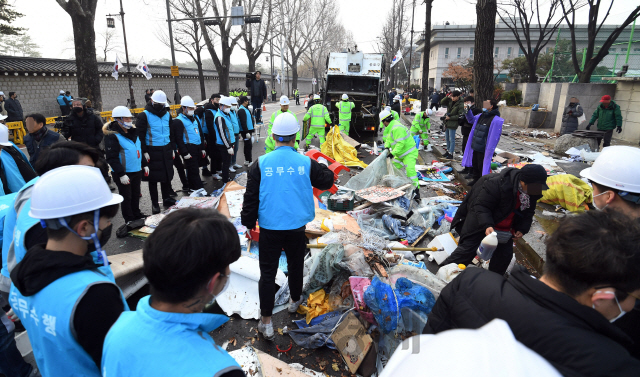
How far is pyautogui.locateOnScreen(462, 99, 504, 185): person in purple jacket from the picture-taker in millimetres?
6801

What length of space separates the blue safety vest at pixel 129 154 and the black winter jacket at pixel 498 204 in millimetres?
4783

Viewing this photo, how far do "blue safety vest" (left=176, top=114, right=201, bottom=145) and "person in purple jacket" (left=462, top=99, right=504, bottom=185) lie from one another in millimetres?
5888

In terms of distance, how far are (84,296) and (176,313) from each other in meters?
0.49

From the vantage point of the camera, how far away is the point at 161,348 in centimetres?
98

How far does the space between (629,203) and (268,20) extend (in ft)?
92.6

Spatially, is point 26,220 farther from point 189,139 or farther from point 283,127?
point 189,139

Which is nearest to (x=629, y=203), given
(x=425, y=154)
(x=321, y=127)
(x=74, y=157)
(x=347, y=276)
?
(x=347, y=276)

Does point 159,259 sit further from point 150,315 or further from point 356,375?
point 356,375

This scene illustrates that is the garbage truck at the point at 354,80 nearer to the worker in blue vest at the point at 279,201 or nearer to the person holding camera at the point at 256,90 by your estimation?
the person holding camera at the point at 256,90

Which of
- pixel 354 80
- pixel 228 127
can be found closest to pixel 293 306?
pixel 228 127

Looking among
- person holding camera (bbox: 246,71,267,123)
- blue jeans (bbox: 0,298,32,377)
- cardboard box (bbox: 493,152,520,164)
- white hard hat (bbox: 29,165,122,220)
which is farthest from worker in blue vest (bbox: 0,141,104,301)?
person holding camera (bbox: 246,71,267,123)

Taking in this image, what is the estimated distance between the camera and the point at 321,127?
400 inches

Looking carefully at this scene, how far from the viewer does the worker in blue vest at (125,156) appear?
499 cm

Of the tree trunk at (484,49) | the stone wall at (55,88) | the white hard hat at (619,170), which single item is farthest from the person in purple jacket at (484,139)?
the stone wall at (55,88)
